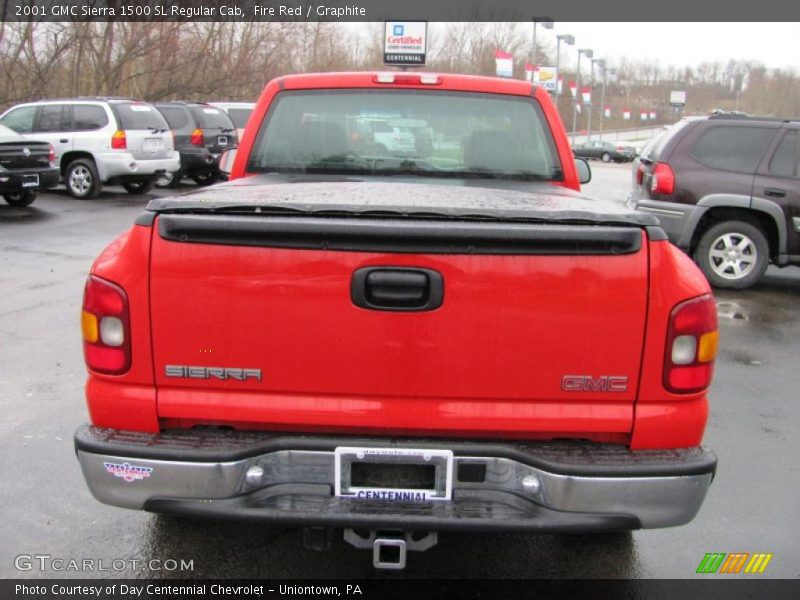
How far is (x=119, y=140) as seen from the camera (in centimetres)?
1462

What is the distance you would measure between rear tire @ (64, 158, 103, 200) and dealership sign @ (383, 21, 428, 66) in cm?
1801

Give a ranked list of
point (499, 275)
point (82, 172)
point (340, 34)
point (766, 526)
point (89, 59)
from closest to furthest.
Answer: point (499, 275), point (766, 526), point (82, 172), point (89, 59), point (340, 34)

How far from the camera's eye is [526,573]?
3113 millimetres

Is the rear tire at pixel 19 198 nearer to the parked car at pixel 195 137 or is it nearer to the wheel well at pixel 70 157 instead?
the wheel well at pixel 70 157

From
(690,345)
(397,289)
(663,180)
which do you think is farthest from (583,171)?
(663,180)

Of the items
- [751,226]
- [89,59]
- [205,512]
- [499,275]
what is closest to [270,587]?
[205,512]

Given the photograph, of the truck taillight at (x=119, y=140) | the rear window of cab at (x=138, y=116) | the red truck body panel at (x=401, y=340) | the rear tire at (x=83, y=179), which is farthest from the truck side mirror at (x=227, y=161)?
the rear tire at (x=83, y=179)

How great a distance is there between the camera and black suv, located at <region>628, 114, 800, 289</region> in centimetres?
826

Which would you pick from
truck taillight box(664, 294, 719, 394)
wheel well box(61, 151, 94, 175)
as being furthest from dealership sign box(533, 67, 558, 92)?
truck taillight box(664, 294, 719, 394)

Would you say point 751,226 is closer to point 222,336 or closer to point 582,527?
point 582,527

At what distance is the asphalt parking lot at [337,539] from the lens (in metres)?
3.15

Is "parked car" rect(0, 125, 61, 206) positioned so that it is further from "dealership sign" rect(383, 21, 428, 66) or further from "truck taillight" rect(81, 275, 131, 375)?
"dealership sign" rect(383, 21, 428, 66)

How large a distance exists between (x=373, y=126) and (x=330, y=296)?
202cm

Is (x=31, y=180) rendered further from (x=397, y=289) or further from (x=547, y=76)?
(x=547, y=76)
